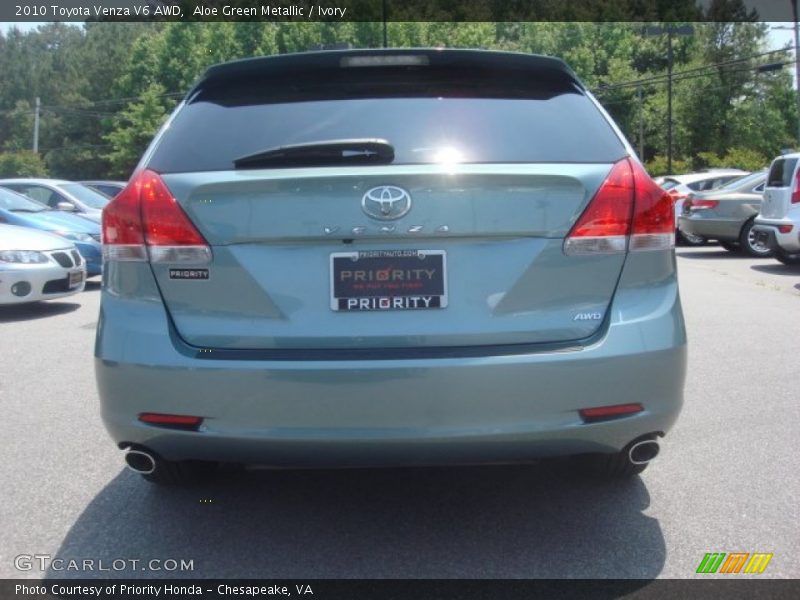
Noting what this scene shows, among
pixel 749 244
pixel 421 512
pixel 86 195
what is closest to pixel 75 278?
pixel 86 195

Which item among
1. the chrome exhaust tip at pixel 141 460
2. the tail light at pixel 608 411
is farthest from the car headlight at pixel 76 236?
the tail light at pixel 608 411

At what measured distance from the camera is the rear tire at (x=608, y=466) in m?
3.67

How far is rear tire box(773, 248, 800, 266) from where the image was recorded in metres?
13.2

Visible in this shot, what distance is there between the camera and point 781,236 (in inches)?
492

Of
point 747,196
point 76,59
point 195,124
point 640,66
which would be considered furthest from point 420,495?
point 76,59

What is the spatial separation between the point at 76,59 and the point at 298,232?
85.5m

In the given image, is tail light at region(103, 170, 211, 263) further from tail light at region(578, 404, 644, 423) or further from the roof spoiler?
tail light at region(578, 404, 644, 423)

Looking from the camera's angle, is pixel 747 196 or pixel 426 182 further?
pixel 747 196

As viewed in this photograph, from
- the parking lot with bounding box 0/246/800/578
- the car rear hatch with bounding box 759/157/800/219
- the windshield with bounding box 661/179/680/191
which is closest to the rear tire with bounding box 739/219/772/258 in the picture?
the car rear hatch with bounding box 759/157/800/219

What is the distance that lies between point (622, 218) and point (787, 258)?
12.0m

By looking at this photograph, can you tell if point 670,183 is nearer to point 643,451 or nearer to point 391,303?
point 643,451

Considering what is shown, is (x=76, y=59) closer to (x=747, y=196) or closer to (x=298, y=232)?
(x=747, y=196)

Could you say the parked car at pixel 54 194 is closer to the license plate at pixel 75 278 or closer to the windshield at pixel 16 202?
the windshield at pixel 16 202

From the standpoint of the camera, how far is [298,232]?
115 inches
